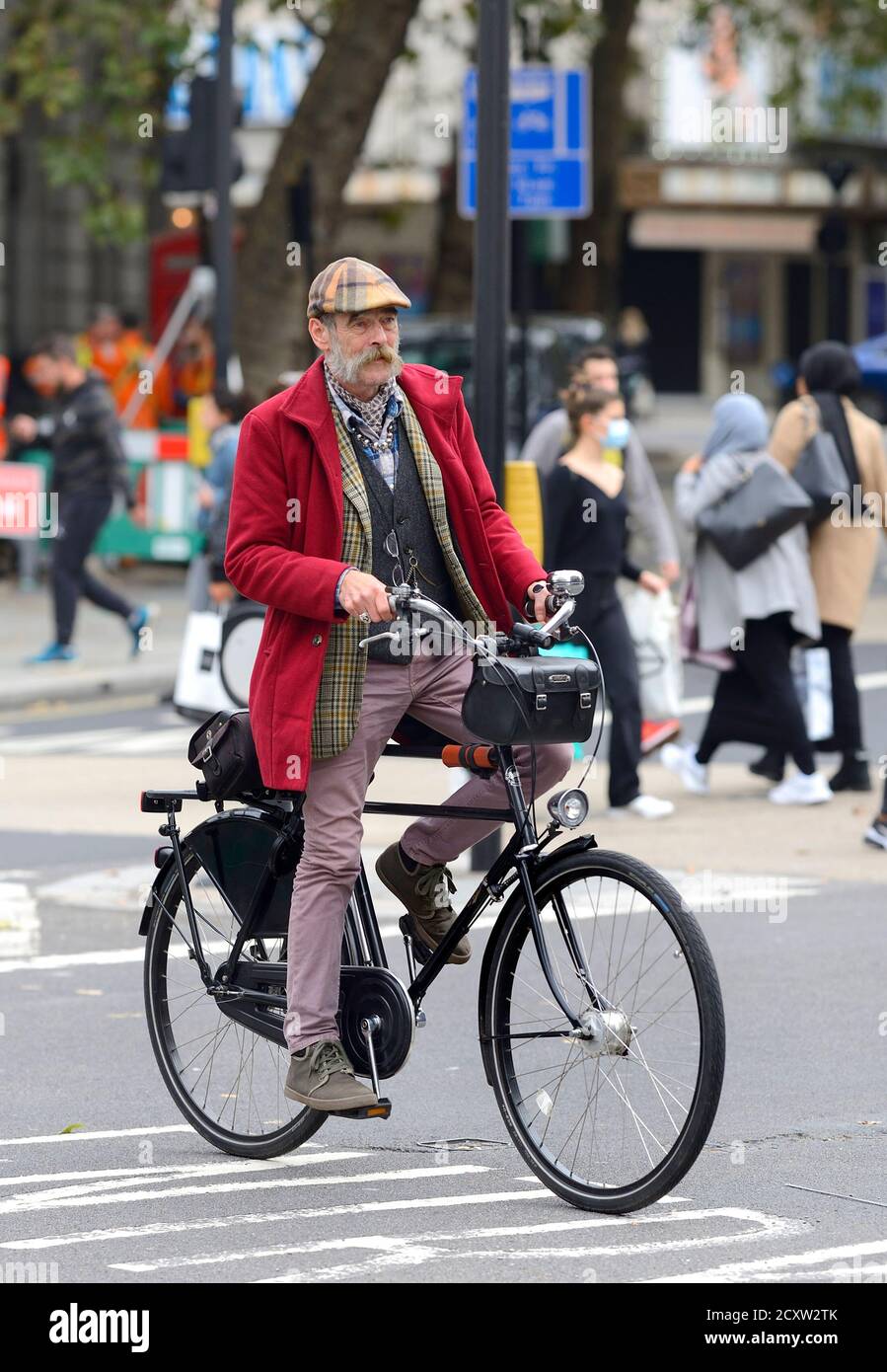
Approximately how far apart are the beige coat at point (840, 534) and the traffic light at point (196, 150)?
7.64 m

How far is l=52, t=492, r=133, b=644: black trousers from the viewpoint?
15781mm

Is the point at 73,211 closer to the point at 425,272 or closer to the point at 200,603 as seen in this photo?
the point at 425,272

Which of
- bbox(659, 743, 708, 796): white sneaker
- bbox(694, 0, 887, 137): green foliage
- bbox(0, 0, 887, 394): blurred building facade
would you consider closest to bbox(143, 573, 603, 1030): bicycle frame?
bbox(659, 743, 708, 796): white sneaker

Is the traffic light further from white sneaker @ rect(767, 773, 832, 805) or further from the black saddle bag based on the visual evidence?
the black saddle bag

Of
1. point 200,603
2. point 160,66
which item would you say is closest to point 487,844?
point 200,603

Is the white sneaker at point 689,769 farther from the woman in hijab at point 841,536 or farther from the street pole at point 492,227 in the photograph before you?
the street pole at point 492,227

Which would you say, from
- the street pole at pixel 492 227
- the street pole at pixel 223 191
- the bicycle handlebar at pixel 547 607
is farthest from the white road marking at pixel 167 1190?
the street pole at pixel 223 191

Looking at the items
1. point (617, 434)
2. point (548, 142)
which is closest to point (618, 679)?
point (617, 434)

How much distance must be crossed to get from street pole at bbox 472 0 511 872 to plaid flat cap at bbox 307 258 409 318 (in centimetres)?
356

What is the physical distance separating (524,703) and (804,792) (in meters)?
5.92

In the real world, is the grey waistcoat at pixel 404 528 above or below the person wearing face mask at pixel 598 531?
above

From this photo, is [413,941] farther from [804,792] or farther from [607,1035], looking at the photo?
[804,792]

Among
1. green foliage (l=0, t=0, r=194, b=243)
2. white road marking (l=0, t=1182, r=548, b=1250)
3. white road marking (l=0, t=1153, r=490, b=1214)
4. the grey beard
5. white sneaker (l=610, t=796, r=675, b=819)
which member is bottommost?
white sneaker (l=610, t=796, r=675, b=819)

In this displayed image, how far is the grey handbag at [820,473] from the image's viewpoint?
11062 millimetres
